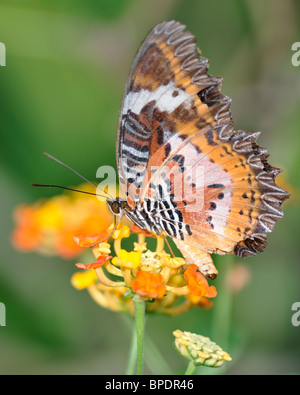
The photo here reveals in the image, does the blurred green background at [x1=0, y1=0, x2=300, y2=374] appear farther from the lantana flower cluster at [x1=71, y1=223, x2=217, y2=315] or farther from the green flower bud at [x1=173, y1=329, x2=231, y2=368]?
the green flower bud at [x1=173, y1=329, x2=231, y2=368]

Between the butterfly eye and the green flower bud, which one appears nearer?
the green flower bud

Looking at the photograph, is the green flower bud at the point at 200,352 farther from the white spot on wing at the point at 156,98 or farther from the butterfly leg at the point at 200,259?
the white spot on wing at the point at 156,98

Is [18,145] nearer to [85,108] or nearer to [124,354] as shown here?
[85,108]

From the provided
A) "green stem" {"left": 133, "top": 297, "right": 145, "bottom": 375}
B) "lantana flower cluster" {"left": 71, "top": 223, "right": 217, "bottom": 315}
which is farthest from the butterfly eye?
"green stem" {"left": 133, "top": 297, "right": 145, "bottom": 375}

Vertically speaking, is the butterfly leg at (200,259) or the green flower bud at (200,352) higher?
the butterfly leg at (200,259)

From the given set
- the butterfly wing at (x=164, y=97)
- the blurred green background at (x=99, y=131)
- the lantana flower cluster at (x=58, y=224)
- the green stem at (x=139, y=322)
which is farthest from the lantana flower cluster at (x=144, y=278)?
the blurred green background at (x=99, y=131)

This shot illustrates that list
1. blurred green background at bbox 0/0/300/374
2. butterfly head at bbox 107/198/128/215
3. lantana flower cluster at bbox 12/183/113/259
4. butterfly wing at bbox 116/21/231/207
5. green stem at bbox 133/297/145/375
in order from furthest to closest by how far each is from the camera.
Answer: blurred green background at bbox 0/0/300/374 → lantana flower cluster at bbox 12/183/113/259 → butterfly head at bbox 107/198/128/215 → butterfly wing at bbox 116/21/231/207 → green stem at bbox 133/297/145/375

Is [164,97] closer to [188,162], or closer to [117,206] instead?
[188,162]

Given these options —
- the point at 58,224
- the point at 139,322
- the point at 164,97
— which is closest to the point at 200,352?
the point at 139,322
